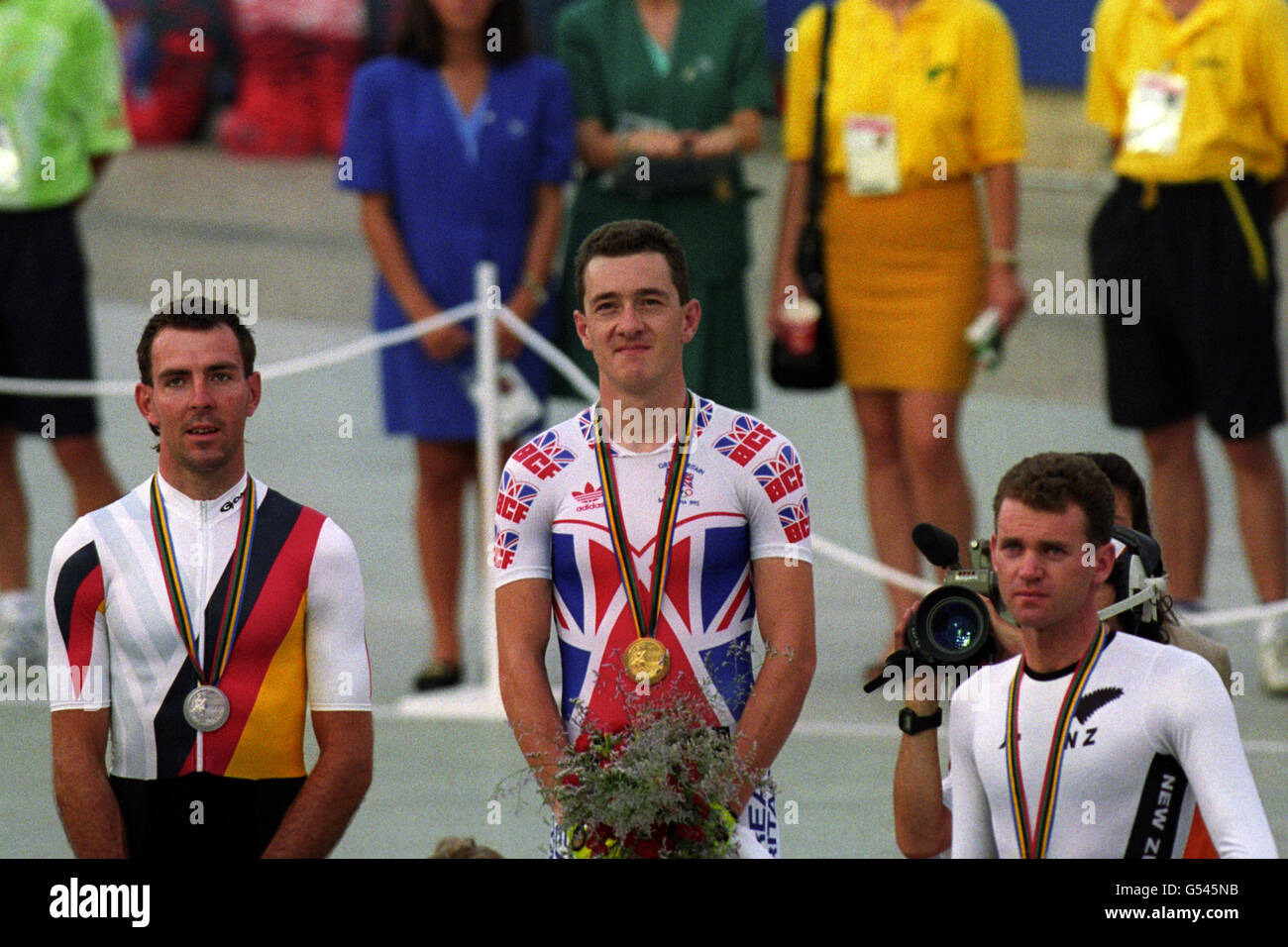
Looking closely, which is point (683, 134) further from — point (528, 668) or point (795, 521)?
point (528, 668)

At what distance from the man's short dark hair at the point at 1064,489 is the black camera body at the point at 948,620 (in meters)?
0.16

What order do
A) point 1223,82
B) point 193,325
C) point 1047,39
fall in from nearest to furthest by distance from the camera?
point 193,325
point 1223,82
point 1047,39

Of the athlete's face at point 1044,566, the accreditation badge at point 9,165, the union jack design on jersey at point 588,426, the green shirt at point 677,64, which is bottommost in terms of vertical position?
the athlete's face at point 1044,566

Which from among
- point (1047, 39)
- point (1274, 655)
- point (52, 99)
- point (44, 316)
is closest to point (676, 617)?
point (1274, 655)

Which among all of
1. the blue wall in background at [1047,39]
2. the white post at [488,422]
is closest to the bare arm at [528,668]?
the white post at [488,422]

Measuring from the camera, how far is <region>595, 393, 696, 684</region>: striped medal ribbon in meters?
4.24

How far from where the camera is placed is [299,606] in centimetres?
418

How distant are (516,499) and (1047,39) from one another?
14.3 metres

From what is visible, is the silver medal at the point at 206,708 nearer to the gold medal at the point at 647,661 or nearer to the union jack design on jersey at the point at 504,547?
the union jack design on jersey at the point at 504,547

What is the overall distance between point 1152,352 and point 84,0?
12.5 feet

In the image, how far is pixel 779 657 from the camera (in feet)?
13.9

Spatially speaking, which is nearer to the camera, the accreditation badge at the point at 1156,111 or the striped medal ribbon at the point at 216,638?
the striped medal ribbon at the point at 216,638

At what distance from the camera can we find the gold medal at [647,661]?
13.9ft
